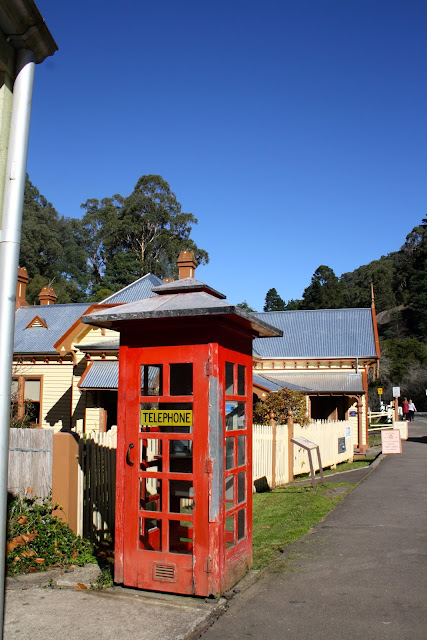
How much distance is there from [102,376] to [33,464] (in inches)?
511

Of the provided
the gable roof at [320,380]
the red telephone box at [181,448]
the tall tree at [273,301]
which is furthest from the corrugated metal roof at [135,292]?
the tall tree at [273,301]

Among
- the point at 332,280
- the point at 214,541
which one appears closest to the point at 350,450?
the point at 214,541

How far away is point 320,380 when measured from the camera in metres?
26.9

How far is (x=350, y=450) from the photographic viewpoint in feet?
65.5

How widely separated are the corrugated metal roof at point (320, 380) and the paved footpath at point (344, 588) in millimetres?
15076

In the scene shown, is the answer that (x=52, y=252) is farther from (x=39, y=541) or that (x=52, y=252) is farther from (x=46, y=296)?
(x=39, y=541)

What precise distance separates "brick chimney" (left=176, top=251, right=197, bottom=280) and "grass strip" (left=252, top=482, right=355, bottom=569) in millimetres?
9096

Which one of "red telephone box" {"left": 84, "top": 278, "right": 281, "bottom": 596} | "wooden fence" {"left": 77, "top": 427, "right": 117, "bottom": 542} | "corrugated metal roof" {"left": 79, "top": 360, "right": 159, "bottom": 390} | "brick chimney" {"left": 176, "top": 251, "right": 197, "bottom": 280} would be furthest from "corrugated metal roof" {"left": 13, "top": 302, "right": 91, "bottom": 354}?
"red telephone box" {"left": 84, "top": 278, "right": 281, "bottom": 596}

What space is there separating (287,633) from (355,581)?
4.98 ft

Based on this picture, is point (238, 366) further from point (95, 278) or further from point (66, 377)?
point (95, 278)

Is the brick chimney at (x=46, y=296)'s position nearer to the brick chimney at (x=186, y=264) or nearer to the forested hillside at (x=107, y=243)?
the brick chimney at (x=186, y=264)

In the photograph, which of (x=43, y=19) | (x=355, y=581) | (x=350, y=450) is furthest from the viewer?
(x=350, y=450)

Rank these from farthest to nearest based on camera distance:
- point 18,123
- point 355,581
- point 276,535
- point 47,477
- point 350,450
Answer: point 350,450 < point 276,535 < point 47,477 < point 355,581 < point 18,123

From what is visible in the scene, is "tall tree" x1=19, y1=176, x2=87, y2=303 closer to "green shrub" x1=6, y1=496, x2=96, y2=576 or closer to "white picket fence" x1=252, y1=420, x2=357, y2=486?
"white picket fence" x1=252, y1=420, x2=357, y2=486
